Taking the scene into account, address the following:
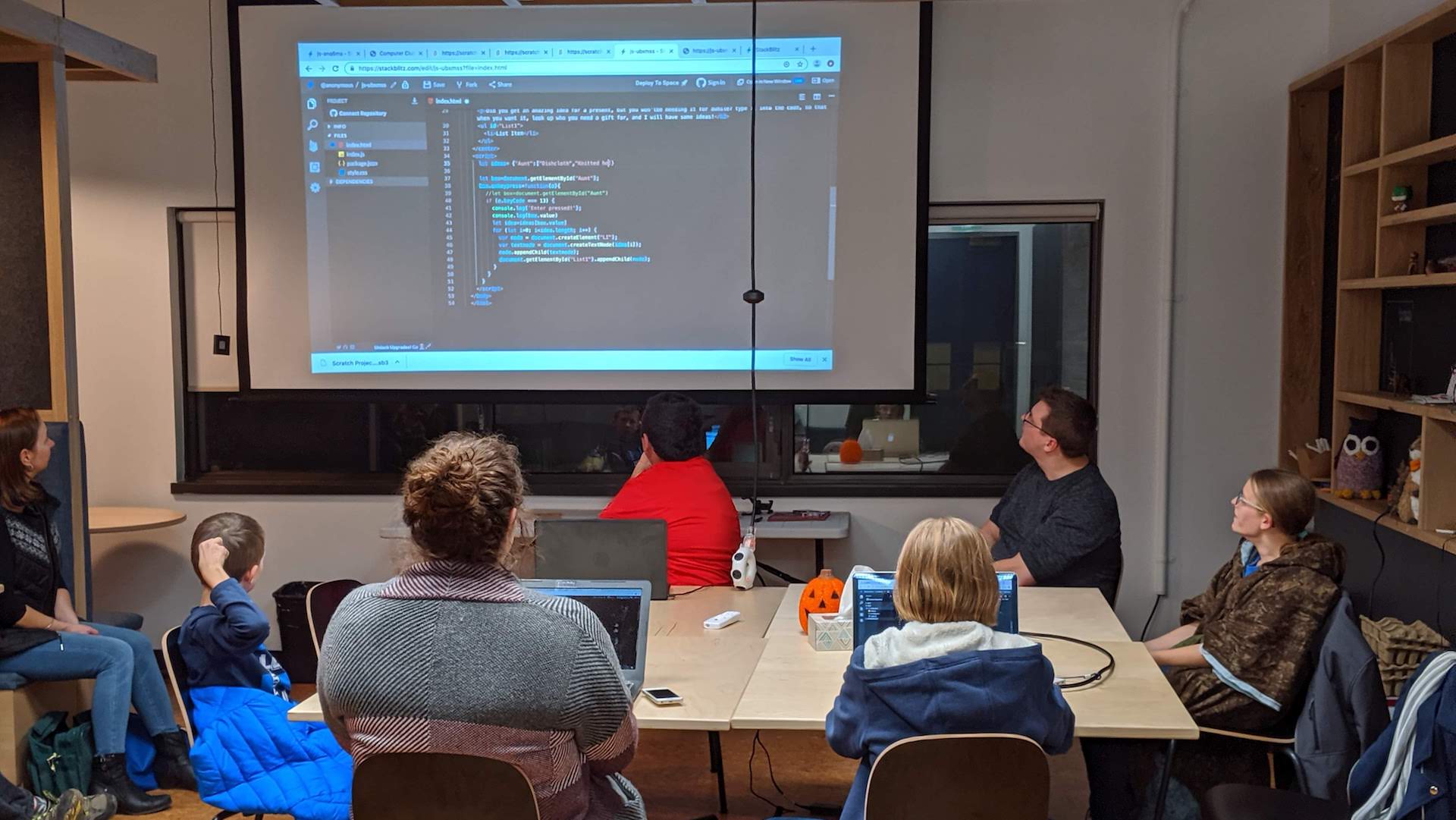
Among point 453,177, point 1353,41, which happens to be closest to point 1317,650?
point 1353,41

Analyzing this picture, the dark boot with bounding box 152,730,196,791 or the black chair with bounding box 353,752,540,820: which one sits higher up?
the black chair with bounding box 353,752,540,820

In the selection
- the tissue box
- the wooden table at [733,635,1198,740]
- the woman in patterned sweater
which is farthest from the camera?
the tissue box

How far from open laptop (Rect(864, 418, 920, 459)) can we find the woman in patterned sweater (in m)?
3.25

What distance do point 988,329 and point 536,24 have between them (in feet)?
7.18

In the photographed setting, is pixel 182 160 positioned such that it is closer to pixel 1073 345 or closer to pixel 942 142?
pixel 942 142

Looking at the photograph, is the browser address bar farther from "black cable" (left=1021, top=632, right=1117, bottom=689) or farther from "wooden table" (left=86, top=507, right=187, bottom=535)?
"black cable" (left=1021, top=632, right=1117, bottom=689)

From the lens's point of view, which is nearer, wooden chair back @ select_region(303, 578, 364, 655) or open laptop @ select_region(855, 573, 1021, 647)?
open laptop @ select_region(855, 573, 1021, 647)

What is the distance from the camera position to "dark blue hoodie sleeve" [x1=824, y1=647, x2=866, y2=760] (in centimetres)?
210

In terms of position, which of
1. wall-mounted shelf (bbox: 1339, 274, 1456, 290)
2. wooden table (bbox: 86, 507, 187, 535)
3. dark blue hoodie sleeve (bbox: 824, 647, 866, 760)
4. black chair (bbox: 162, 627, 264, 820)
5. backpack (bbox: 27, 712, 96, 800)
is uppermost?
wall-mounted shelf (bbox: 1339, 274, 1456, 290)

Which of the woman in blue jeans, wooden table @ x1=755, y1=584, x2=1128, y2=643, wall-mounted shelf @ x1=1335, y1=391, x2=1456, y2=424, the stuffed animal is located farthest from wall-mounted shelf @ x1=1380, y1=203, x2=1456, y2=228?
the woman in blue jeans

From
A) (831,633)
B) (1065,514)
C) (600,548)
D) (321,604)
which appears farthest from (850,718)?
(321,604)

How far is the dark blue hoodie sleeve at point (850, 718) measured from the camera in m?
2.10

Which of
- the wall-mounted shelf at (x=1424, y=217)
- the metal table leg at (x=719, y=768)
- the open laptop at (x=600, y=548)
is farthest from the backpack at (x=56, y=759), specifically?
the wall-mounted shelf at (x=1424, y=217)

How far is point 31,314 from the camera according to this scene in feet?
12.5
